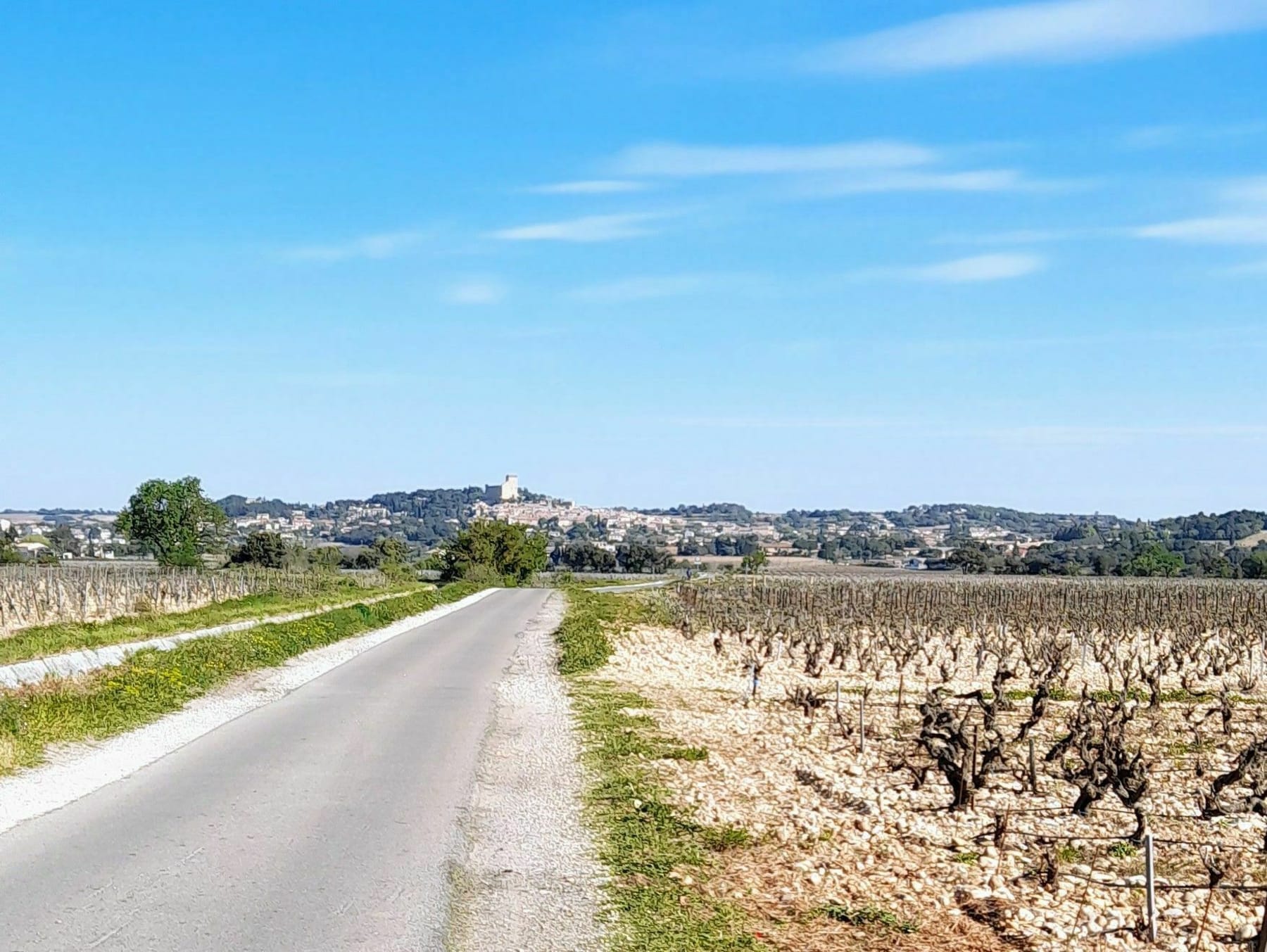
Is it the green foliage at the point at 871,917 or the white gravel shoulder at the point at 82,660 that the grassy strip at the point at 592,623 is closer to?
the white gravel shoulder at the point at 82,660

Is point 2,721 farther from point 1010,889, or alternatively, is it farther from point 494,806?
point 1010,889

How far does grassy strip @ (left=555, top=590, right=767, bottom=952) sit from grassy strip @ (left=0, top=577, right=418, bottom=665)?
11.8 metres

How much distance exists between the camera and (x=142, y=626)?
32.1m

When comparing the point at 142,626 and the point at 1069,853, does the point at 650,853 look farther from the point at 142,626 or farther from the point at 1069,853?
the point at 142,626

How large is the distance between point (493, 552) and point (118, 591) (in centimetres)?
3896

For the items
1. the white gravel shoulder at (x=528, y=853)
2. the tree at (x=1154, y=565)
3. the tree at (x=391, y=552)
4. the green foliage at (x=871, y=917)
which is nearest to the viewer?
the white gravel shoulder at (x=528, y=853)

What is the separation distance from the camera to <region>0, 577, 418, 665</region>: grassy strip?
25.7 meters

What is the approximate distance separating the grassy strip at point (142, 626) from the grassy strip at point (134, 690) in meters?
2.21

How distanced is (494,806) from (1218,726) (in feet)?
49.0

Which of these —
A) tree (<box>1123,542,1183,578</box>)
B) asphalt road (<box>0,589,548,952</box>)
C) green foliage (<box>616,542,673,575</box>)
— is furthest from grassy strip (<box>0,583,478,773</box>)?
tree (<box>1123,542,1183,578</box>)

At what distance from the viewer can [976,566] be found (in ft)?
418

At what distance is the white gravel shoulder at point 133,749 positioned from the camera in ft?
37.3

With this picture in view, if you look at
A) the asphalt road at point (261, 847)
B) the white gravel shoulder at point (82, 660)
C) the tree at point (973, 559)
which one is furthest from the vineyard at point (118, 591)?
the tree at point (973, 559)

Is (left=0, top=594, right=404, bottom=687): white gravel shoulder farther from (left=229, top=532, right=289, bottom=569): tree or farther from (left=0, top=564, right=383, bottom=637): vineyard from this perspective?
(left=229, top=532, right=289, bottom=569): tree
